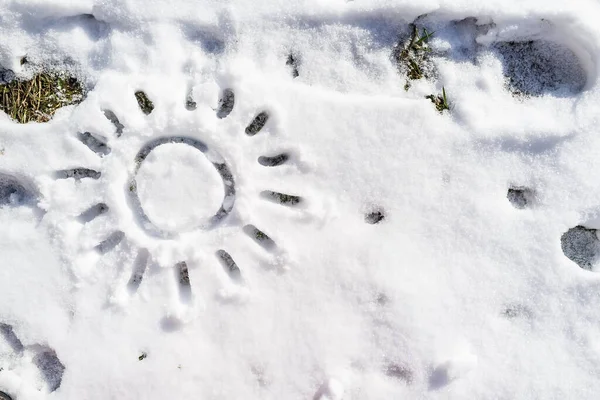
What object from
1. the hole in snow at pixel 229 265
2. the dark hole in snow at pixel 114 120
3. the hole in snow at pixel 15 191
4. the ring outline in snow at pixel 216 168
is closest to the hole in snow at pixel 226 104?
the ring outline in snow at pixel 216 168

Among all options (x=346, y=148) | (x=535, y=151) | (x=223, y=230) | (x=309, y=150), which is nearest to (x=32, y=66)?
(x=223, y=230)

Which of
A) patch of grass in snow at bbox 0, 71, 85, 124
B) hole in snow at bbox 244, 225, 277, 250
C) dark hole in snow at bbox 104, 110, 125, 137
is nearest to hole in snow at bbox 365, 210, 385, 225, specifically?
hole in snow at bbox 244, 225, 277, 250

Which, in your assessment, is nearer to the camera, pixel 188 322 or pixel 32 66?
pixel 188 322

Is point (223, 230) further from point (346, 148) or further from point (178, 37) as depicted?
point (178, 37)

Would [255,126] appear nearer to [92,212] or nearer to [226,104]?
[226,104]

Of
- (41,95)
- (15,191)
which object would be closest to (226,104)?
(41,95)

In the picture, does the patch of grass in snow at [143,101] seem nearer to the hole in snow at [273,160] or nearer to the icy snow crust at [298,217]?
the icy snow crust at [298,217]
